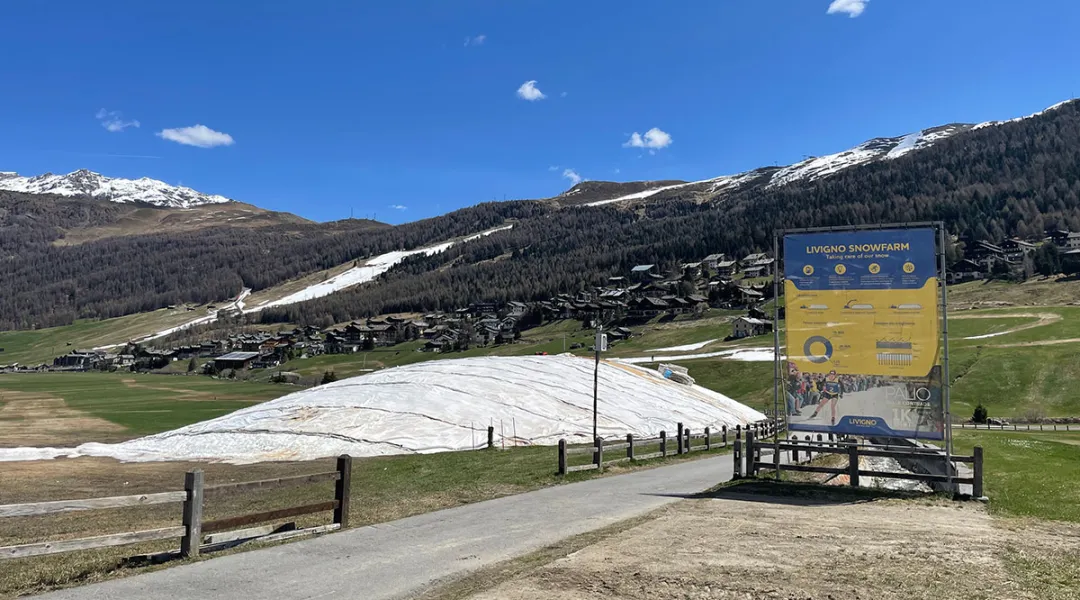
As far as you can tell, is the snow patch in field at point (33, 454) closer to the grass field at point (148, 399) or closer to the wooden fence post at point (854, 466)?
the grass field at point (148, 399)

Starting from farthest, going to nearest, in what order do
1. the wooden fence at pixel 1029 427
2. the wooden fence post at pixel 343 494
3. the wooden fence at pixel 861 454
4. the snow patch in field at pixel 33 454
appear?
the wooden fence at pixel 1029 427 → the snow patch in field at pixel 33 454 → the wooden fence at pixel 861 454 → the wooden fence post at pixel 343 494

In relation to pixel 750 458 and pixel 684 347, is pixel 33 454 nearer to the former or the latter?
pixel 750 458

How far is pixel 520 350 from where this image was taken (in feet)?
445

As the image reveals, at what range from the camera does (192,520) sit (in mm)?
10570

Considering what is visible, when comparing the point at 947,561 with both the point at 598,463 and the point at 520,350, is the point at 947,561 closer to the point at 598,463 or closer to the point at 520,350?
the point at 598,463

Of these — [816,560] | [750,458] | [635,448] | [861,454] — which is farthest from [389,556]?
[635,448]

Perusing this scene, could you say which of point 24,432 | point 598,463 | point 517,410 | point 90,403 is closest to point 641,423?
point 517,410

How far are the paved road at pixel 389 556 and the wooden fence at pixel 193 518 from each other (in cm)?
57

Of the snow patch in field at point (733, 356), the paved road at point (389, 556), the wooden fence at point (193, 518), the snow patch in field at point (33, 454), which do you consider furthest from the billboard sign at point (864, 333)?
the snow patch in field at point (733, 356)

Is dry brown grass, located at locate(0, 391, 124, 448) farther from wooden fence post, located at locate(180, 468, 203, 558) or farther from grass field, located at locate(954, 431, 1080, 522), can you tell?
grass field, located at locate(954, 431, 1080, 522)

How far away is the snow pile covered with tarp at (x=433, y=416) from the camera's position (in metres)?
36.1

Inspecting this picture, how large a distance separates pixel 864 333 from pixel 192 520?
1567cm

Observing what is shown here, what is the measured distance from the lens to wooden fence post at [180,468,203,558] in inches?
416

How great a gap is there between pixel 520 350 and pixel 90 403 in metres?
76.3
